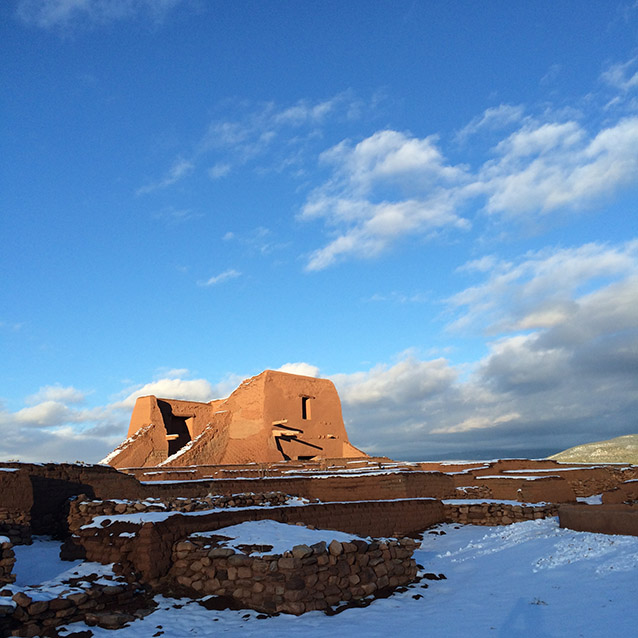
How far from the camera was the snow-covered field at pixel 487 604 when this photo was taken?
19.4ft

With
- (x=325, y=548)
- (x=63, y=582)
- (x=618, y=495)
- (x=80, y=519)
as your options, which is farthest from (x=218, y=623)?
(x=618, y=495)

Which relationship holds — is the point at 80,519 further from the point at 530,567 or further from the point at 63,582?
the point at 530,567

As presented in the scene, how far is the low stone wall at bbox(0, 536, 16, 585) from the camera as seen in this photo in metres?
6.48

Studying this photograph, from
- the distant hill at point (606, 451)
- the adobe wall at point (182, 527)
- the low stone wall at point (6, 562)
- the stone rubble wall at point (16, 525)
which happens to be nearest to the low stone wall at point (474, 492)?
the adobe wall at point (182, 527)

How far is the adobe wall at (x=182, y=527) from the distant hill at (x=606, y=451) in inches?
1374

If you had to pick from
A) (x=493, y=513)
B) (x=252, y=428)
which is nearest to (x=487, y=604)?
(x=493, y=513)

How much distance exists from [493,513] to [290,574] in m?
7.43

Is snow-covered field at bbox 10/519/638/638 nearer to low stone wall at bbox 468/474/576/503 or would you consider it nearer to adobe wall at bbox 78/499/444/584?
adobe wall at bbox 78/499/444/584

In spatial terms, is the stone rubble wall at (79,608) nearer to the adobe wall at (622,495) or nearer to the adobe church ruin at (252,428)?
the adobe wall at (622,495)

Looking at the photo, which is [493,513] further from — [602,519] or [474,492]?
[602,519]

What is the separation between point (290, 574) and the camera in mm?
7043

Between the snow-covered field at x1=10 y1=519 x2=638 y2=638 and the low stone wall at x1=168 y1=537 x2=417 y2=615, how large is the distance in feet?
0.86

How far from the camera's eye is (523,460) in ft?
76.8

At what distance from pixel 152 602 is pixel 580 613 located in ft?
17.0
